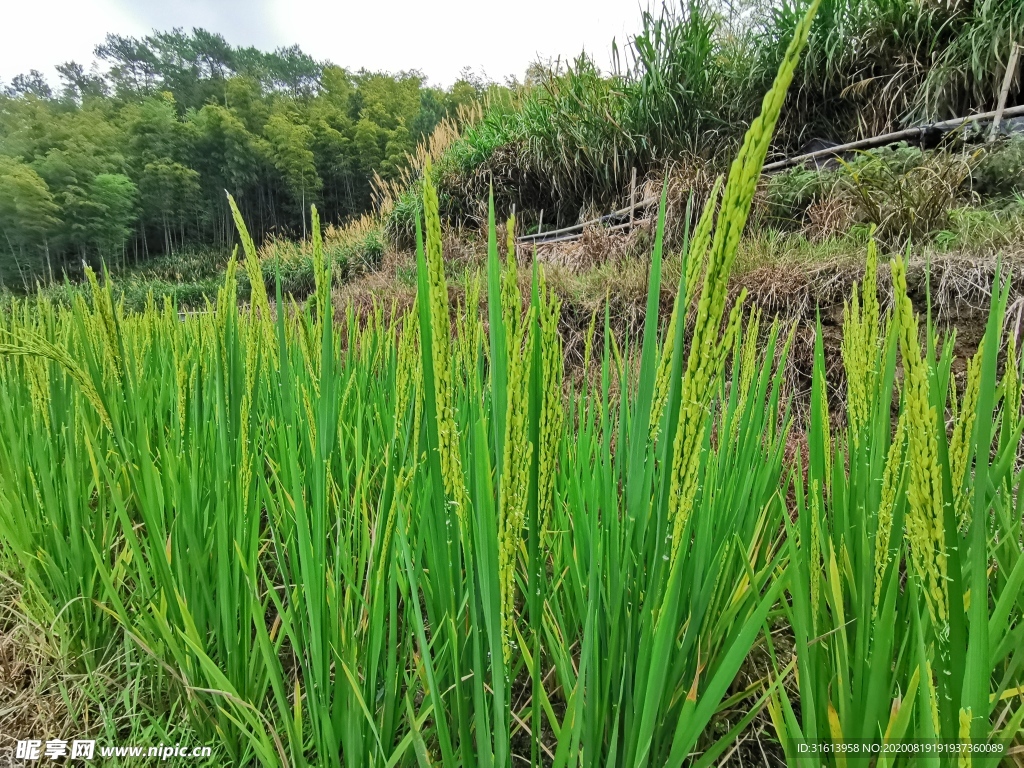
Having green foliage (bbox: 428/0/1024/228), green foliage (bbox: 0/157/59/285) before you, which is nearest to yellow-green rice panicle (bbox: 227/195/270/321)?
green foliage (bbox: 428/0/1024/228)

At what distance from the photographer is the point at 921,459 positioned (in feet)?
0.89

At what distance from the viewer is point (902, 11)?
11.7ft

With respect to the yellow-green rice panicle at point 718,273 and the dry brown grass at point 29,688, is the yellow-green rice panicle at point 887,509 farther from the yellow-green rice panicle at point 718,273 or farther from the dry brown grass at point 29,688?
the dry brown grass at point 29,688

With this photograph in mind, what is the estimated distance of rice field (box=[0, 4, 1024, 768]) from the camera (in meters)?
0.32

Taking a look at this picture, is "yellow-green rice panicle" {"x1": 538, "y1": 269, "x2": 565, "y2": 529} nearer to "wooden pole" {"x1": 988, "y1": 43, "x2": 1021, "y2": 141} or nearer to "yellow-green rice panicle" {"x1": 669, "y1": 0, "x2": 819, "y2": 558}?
"yellow-green rice panicle" {"x1": 669, "y1": 0, "x2": 819, "y2": 558}

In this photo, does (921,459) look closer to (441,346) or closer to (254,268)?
(441,346)

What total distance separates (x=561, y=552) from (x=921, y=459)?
49 cm

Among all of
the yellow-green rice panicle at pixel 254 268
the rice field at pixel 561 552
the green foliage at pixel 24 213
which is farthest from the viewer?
the green foliage at pixel 24 213

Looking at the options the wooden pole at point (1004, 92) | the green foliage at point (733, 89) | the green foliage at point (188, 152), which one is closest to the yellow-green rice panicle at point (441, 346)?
the green foliage at point (733, 89)

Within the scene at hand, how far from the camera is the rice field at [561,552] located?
32 centimetres

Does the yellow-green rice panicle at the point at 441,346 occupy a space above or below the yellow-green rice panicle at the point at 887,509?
above

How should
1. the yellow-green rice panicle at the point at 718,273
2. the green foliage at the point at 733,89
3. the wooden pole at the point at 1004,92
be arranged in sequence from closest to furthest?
1. the yellow-green rice panicle at the point at 718,273
2. the wooden pole at the point at 1004,92
3. the green foliage at the point at 733,89

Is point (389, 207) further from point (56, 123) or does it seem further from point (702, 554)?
point (56, 123)

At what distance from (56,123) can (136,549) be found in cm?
3364
